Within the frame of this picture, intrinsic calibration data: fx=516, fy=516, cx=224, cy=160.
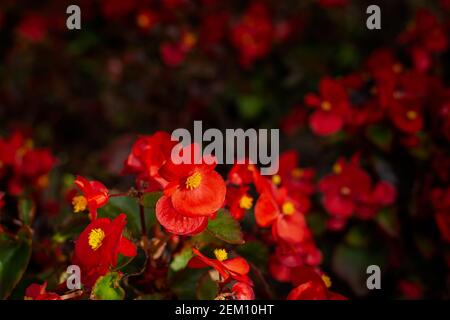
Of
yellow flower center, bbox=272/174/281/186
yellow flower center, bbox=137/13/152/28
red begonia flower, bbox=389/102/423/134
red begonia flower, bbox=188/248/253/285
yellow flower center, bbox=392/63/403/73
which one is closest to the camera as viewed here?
red begonia flower, bbox=188/248/253/285

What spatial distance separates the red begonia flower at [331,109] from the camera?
4.53 ft

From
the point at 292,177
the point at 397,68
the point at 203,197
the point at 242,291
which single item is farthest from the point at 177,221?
the point at 397,68

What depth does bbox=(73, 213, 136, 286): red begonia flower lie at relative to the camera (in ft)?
2.74

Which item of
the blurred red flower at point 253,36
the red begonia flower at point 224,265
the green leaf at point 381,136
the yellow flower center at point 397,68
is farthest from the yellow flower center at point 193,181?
the blurred red flower at point 253,36

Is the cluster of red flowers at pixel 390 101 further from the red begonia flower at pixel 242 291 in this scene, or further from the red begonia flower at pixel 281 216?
the red begonia flower at pixel 242 291

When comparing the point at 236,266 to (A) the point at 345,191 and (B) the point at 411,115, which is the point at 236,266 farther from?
(B) the point at 411,115

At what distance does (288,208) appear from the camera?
3.56 ft

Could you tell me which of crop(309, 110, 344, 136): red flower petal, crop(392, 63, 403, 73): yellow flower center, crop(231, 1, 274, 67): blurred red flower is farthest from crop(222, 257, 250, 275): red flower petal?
crop(231, 1, 274, 67): blurred red flower

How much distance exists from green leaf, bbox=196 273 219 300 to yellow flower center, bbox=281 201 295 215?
0.23 meters

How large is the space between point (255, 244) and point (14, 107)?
1.55 m

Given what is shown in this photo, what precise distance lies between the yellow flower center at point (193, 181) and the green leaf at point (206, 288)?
7.8 inches

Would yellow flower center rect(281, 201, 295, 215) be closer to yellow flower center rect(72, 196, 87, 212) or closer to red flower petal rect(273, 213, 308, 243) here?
red flower petal rect(273, 213, 308, 243)

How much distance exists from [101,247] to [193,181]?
0.18m
